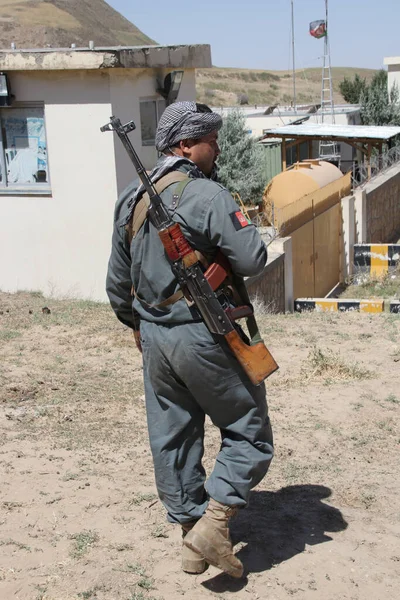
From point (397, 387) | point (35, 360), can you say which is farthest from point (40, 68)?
point (397, 387)

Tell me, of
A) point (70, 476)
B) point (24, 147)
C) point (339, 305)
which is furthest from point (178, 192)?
point (339, 305)

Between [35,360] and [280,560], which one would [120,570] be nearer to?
[280,560]

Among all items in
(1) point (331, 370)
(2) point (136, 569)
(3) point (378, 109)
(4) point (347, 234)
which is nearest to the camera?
(2) point (136, 569)

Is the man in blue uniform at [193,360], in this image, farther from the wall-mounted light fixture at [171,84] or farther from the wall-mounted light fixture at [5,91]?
the wall-mounted light fixture at [171,84]

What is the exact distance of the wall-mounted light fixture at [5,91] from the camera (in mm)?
9898

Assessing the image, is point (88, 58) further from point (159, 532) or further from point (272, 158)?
point (272, 158)

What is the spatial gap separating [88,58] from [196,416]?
7172 mm

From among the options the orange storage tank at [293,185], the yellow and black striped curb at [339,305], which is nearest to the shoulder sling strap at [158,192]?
the yellow and black striped curb at [339,305]

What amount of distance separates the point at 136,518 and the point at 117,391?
1.86m

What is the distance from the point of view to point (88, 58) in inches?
370

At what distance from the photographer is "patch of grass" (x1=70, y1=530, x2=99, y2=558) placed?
11.1 ft

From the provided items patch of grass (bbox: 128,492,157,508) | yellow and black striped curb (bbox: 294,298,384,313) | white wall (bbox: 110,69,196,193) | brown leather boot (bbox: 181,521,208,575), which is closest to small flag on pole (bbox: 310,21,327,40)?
yellow and black striped curb (bbox: 294,298,384,313)

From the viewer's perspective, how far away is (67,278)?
10.5m

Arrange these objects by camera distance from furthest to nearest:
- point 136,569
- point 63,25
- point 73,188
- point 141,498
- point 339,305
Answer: point 63,25 → point 339,305 → point 73,188 → point 141,498 → point 136,569
